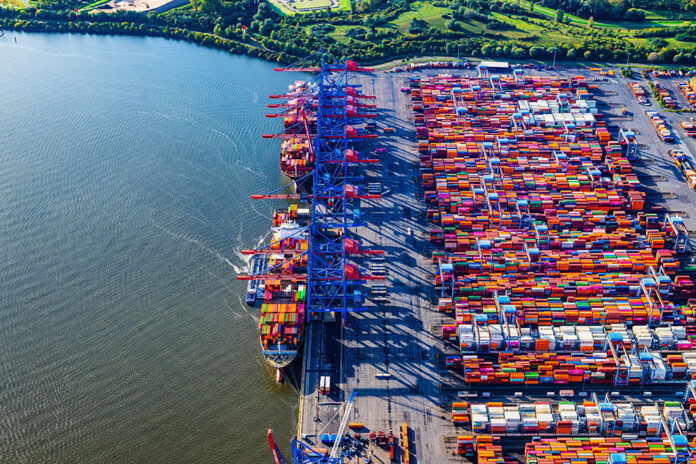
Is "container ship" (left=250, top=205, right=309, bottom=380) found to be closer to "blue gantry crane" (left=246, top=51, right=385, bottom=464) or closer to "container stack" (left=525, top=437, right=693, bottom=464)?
"blue gantry crane" (left=246, top=51, right=385, bottom=464)

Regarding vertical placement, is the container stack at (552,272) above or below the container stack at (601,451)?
above

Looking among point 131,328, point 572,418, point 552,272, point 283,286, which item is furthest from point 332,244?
point 572,418

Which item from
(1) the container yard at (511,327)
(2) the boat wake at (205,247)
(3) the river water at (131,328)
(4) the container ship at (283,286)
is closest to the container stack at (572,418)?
(1) the container yard at (511,327)

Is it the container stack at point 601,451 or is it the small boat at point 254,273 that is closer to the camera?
the container stack at point 601,451

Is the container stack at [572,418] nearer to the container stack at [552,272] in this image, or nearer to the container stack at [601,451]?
the container stack at [601,451]

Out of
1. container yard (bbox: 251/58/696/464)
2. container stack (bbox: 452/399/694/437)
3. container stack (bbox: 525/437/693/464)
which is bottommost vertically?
container stack (bbox: 525/437/693/464)

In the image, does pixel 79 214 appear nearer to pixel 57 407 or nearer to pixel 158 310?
pixel 158 310

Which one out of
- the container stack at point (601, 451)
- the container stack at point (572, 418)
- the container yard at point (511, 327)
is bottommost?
the container stack at point (601, 451)

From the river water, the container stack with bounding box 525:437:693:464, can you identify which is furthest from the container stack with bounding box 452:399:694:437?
the river water

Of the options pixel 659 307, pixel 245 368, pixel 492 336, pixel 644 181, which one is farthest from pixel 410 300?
pixel 644 181
